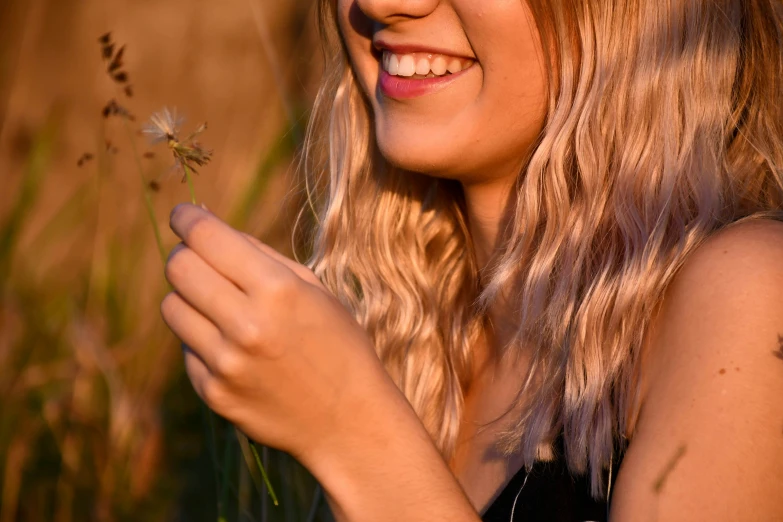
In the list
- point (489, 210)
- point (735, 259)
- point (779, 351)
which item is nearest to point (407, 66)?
point (489, 210)

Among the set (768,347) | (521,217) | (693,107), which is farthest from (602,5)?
(768,347)

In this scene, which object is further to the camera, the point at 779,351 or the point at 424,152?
the point at 424,152

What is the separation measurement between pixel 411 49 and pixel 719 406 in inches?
29.0

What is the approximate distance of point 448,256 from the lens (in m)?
1.95

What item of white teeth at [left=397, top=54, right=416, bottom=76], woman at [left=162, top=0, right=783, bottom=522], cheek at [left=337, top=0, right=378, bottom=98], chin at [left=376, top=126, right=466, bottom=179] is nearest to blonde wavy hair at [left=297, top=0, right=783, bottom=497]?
woman at [left=162, top=0, right=783, bottom=522]

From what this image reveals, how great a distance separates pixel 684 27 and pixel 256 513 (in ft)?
4.34

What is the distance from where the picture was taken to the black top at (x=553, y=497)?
54.8 inches

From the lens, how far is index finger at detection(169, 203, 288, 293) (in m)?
1.05

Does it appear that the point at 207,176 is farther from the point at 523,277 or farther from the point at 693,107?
the point at 693,107

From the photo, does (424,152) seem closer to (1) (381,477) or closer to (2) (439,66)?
(2) (439,66)

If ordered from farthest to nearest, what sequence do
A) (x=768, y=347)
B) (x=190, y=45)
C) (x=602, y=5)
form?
1. (x=190, y=45)
2. (x=602, y=5)
3. (x=768, y=347)

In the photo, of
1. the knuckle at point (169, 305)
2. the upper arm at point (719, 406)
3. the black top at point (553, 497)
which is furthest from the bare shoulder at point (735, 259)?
the knuckle at point (169, 305)

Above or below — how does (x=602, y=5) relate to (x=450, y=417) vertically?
above

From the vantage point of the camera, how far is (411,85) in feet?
5.12
